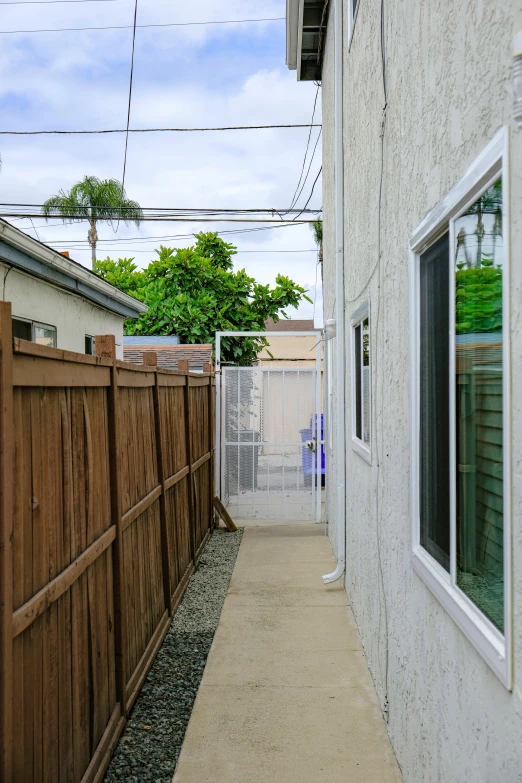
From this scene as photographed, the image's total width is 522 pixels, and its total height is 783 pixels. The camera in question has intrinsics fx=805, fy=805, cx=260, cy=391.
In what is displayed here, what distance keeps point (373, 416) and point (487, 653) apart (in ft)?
9.67

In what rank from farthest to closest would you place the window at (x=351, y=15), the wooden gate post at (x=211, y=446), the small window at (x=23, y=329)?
the wooden gate post at (x=211, y=446)
the small window at (x=23, y=329)
the window at (x=351, y=15)

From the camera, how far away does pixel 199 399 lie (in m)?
10.0

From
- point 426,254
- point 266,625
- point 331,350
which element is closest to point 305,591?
point 266,625

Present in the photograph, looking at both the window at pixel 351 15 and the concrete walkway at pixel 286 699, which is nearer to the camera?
the concrete walkway at pixel 286 699

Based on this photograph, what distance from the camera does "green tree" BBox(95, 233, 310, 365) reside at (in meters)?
21.2

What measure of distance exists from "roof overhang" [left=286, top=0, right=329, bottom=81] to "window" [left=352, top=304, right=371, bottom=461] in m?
4.28

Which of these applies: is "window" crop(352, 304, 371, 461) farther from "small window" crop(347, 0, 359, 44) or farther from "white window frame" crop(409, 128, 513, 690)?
"small window" crop(347, 0, 359, 44)

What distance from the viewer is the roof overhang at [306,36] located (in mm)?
9109

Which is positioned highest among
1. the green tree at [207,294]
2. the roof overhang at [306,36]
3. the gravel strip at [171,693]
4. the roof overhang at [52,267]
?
the roof overhang at [306,36]

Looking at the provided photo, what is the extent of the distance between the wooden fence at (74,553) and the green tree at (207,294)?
1498 cm

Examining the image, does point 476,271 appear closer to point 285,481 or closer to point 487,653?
point 487,653

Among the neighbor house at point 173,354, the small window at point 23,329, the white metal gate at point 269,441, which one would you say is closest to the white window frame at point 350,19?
the small window at point 23,329

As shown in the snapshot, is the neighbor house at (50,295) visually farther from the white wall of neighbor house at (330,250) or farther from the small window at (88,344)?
the white wall of neighbor house at (330,250)

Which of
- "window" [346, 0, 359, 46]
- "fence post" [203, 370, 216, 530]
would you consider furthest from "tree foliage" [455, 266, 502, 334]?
"fence post" [203, 370, 216, 530]
